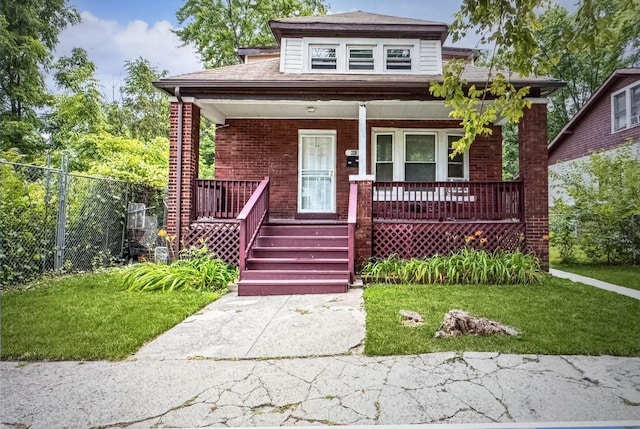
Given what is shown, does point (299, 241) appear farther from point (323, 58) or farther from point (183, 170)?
point (323, 58)

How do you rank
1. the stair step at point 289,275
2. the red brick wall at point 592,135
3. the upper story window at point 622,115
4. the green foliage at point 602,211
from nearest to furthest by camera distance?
1. the stair step at point 289,275
2. the green foliage at point 602,211
3. the upper story window at point 622,115
4. the red brick wall at point 592,135

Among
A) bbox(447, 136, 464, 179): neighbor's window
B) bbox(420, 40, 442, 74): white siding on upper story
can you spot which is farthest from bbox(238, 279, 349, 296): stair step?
bbox(420, 40, 442, 74): white siding on upper story

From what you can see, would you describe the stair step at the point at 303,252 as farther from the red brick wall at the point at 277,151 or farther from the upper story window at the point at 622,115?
the upper story window at the point at 622,115

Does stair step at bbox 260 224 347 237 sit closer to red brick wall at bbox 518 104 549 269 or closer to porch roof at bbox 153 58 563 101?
porch roof at bbox 153 58 563 101

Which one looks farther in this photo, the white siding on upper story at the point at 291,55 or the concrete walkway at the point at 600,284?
the white siding on upper story at the point at 291,55

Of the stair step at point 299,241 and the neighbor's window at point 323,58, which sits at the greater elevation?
the neighbor's window at point 323,58

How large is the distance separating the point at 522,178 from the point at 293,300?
14.9 feet

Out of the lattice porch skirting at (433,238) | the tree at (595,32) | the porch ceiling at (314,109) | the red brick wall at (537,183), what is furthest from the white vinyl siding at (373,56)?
the tree at (595,32)

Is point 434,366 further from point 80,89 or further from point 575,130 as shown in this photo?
point 575,130

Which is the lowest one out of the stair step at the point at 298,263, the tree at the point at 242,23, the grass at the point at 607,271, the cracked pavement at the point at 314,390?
the cracked pavement at the point at 314,390

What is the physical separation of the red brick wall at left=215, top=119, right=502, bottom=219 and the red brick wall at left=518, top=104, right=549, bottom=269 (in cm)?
185

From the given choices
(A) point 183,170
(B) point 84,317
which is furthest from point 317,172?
(B) point 84,317

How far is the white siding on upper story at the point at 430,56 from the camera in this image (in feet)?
24.4

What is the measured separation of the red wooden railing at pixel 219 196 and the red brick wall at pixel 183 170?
16 cm
